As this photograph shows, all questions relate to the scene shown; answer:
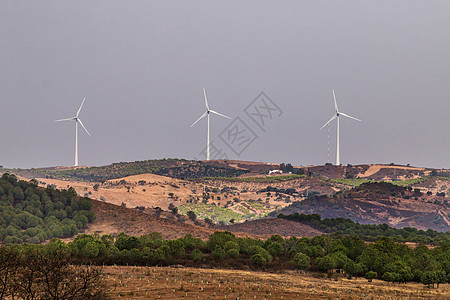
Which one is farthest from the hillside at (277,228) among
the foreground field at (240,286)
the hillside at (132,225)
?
the foreground field at (240,286)

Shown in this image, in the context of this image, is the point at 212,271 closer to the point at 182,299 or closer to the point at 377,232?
the point at 182,299

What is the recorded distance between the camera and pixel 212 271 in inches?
2505

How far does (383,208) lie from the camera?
524 feet

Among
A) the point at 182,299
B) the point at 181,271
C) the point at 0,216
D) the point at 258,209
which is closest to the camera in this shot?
the point at 182,299

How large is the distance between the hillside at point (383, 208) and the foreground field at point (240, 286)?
306ft

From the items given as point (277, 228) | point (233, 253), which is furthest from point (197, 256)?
point (277, 228)

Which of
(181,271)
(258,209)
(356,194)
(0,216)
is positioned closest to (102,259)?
(181,271)

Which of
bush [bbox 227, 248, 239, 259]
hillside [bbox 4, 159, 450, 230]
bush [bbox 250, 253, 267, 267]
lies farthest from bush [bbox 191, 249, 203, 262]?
hillside [bbox 4, 159, 450, 230]

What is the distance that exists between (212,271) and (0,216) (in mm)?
52394

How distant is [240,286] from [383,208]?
118 m

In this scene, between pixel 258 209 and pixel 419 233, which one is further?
pixel 258 209

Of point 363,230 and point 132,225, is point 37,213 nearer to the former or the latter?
point 132,225

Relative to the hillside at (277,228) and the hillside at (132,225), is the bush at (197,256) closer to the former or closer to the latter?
the hillside at (132,225)

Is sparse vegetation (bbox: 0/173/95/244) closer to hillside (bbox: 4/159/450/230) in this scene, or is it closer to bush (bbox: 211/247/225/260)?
hillside (bbox: 4/159/450/230)
